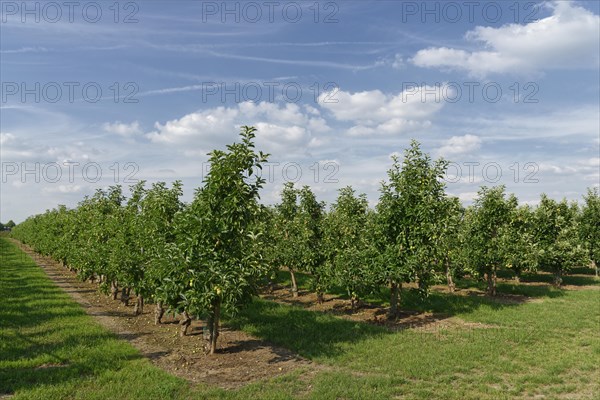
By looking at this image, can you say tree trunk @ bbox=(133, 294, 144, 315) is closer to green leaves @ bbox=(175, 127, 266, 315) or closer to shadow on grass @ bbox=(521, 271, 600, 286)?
green leaves @ bbox=(175, 127, 266, 315)

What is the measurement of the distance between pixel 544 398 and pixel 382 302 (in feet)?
47.8

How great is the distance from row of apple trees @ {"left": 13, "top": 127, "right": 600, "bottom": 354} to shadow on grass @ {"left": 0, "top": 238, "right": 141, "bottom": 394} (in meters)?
2.53

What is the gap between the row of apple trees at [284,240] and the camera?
13.4m

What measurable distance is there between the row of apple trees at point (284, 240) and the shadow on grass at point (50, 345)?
8.30 ft

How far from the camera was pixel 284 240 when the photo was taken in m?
27.6

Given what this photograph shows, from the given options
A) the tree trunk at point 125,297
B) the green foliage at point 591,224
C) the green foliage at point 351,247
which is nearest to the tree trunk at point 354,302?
the green foliage at point 351,247

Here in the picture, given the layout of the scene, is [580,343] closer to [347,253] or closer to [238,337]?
[347,253]

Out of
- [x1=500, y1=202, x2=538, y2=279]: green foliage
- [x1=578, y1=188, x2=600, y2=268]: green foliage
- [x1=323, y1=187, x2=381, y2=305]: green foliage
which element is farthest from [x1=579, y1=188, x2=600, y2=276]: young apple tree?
[x1=323, y1=187, x2=381, y2=305]: green foliage

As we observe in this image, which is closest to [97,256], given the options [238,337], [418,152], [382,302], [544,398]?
[238,337]

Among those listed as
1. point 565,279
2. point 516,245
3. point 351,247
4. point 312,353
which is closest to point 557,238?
point 565,279

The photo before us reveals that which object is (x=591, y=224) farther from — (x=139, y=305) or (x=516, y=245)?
(x=139, y=305)

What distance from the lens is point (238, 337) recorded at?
54.2ft

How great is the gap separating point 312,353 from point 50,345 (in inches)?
387

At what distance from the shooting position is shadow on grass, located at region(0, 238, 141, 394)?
456 inches
